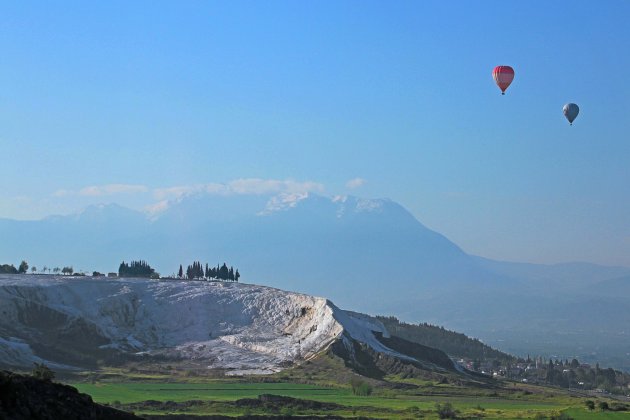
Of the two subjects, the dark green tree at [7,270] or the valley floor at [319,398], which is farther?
the dark green tree at [7,270]

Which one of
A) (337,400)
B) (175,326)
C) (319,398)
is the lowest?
(337,400)

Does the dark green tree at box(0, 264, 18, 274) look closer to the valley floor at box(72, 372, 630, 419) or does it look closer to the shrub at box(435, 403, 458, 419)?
the valley floor at box(72, 372, 630, 419)

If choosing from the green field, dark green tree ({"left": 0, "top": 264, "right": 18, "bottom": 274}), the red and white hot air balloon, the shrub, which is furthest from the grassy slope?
dark green tree ({"left": 0, "top": 264, "right": 18, "bottom": 274})

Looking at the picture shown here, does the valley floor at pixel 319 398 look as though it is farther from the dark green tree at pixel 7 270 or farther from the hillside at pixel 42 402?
the dark green tree at pixel 7 270

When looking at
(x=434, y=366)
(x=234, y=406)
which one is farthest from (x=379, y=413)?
(x=434, y=366)

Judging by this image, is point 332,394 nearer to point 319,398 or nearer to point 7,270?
point 319,398

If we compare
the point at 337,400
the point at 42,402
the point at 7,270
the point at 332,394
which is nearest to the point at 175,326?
the point at 7,270

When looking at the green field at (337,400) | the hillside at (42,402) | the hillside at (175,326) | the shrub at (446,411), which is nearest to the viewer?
the hillside at (42,402)

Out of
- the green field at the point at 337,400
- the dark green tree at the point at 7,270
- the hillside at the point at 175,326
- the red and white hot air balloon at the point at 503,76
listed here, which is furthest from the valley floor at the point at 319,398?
the dark green tree at the point at 7,270

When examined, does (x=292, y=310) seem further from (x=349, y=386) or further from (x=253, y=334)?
(x=349, y=386)
